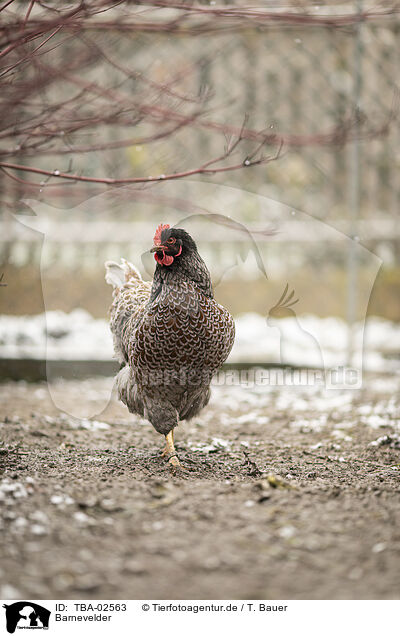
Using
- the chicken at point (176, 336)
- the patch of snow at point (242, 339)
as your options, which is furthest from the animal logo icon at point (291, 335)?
the chicken at point (176, 336)

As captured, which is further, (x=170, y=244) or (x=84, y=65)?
(x=84, y=65)

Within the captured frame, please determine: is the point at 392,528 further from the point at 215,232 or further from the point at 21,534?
the point at 215,232

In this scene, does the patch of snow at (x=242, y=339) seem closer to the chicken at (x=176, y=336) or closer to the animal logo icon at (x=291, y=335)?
the animal logo icon at (x=291, y=335)

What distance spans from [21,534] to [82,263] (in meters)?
2.85

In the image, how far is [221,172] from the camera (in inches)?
157

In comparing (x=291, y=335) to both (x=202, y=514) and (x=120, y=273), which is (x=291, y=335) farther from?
(x=202, y=514)

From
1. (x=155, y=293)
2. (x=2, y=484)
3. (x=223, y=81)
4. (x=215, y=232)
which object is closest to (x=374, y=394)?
(x=215, y=232)

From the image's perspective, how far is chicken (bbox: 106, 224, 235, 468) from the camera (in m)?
1.90

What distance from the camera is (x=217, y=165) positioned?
466 cm

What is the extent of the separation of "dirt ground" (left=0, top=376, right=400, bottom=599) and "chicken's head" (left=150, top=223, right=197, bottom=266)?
0.71 m
